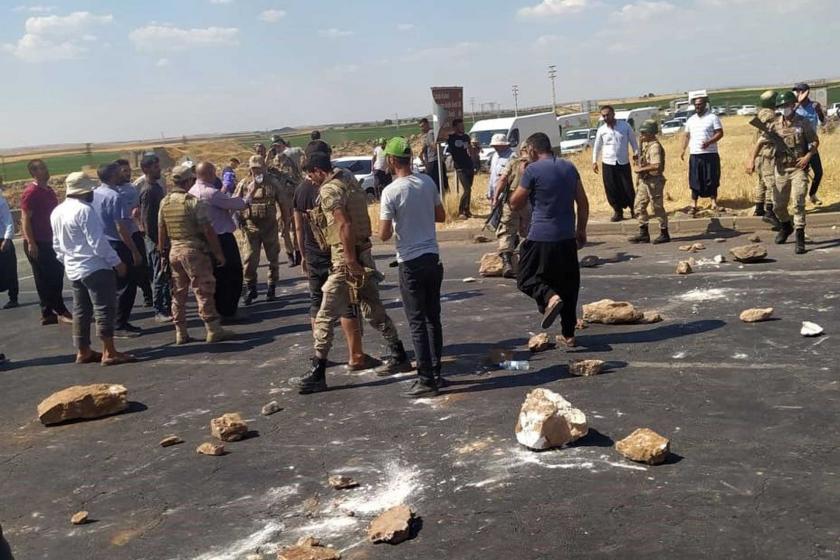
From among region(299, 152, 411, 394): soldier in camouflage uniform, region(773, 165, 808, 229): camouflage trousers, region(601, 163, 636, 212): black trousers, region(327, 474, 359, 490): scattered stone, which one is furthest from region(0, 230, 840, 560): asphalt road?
region(601, 163, 636, 212): black trousers

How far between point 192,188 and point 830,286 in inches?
269

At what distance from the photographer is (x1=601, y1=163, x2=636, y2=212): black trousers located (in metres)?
13.0

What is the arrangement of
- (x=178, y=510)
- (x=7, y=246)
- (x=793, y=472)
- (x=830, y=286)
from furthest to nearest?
(x=7, y=246) → (x=830, y=286) → (x=178, y=510) → (x=793, y=472)

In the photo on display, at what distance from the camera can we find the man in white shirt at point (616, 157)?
42.1 feet

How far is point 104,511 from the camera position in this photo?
468cm

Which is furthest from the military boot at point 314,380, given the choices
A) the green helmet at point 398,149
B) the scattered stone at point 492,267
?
the scattered stone at point 492,267

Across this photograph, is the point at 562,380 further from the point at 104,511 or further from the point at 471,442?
the point at 104,511

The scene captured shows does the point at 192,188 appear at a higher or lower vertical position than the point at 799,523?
higher

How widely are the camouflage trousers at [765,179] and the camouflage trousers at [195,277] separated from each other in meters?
7.13

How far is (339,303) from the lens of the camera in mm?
6488

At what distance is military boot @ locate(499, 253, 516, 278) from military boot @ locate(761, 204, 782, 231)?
3.66 meters

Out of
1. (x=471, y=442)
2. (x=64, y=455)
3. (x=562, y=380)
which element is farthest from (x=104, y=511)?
(x=562, y=380)

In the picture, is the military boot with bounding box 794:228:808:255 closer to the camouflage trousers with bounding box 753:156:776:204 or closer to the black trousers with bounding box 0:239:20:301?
the camouflage trousers with bounding box 753:156:776:204

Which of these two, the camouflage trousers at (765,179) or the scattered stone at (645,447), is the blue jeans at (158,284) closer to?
the scattered stone at (645,447)
